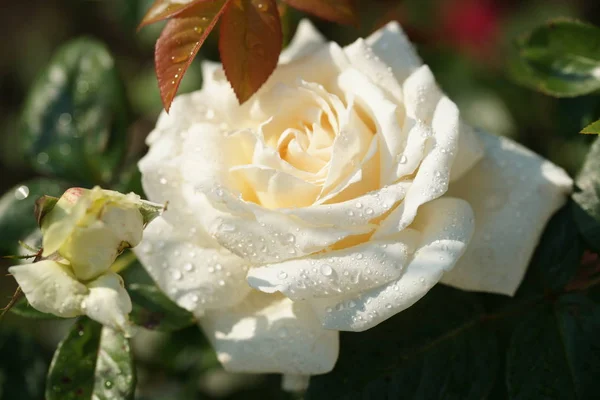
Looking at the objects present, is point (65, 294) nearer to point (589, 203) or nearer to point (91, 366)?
point (91, 366)

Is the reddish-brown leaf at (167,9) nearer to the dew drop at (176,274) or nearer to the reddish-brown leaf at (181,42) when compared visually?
the reddish-brown leaf at (181,42)

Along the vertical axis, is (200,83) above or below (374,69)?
below

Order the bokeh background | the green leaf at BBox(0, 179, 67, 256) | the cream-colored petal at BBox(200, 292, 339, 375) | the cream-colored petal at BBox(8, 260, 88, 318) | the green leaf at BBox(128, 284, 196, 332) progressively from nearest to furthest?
the cream-colored petal at BBox(8, 260, 88, 318) < the cream-colored petal at BBox(200, 292, 339, 375) < the green leaf at BBox(128, 284, 196, 332) < the green leaf at BBox(0, 179, 67, 256) < the bokeh background

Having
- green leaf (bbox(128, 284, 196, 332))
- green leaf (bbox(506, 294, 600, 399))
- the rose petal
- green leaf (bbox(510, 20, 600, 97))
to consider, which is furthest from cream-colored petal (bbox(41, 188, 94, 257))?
green leaf (bbox(510, 20, 600, 97))

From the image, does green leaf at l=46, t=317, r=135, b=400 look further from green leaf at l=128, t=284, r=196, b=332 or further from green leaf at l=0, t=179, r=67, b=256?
green leaf at l=0, t=179, r=67, b=256

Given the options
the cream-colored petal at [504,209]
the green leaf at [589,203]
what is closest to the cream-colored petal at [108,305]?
the cream-colored petal at [504,209]

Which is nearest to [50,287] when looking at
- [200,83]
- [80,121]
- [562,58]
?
[80,121]
